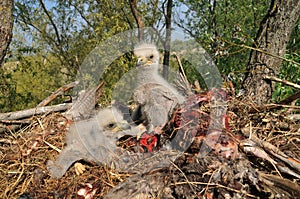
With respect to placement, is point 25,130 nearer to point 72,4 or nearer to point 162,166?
point 162,166

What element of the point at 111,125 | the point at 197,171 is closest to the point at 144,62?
the point at 111,125

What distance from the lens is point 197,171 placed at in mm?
1411

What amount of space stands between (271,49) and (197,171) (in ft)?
4.65

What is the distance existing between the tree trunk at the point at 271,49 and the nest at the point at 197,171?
381mm

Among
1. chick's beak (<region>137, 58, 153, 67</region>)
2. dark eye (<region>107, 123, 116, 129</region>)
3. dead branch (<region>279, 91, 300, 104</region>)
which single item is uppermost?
chick's beak (<region>137, 58, 153, 67</region>)

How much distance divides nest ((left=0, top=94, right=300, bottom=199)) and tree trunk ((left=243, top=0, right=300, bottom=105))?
0.38 m

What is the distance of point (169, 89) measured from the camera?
92.5 inches

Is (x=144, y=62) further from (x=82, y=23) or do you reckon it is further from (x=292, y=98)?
(x=82, y=23)

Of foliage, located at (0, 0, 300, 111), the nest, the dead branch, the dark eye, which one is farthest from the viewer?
foliage, located at (0, 0, 300, 111)

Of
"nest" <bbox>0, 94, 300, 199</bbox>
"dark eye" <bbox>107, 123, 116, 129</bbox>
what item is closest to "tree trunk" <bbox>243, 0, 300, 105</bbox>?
"nest" <bbox>0, 94, 300, 199</bbox>

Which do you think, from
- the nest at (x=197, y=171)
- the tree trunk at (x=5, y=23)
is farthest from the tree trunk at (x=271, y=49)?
the tree trunk at (x=5, y=23)

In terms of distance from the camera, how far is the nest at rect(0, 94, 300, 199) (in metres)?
1.34

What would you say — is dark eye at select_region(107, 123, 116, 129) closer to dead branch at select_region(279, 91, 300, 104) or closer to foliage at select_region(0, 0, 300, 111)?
dead branch at select_region(279, 91, 300, 104)

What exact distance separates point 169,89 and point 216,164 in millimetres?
1027
